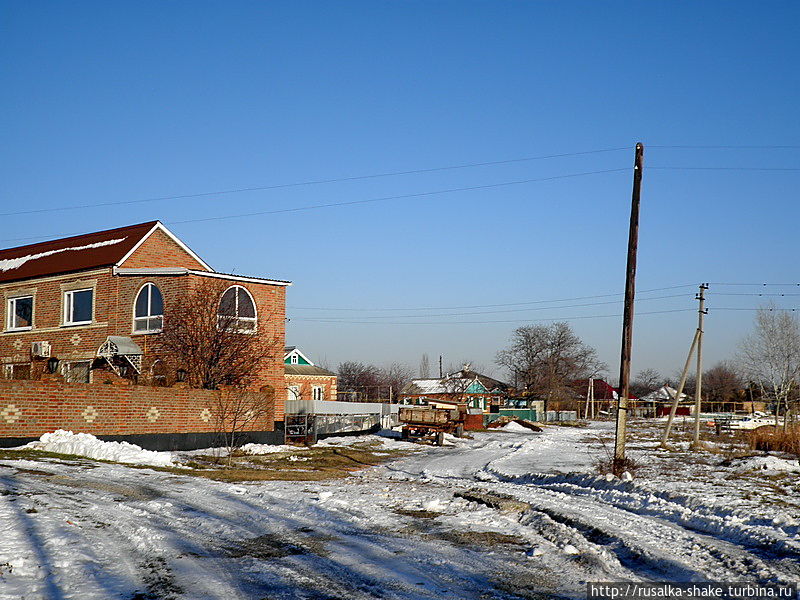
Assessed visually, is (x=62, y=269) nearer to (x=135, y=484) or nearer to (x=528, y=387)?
(x=135, y=484)

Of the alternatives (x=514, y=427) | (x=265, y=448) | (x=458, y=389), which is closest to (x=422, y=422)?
(x=265, y=448)

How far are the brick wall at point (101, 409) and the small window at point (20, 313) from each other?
11.1 metres

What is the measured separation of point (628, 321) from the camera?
20406 mm

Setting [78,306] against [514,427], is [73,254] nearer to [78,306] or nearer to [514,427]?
[78,306]

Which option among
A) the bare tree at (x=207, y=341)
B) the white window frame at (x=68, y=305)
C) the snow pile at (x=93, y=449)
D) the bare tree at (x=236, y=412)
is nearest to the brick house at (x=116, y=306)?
the white window frame at (x=68, y=305)

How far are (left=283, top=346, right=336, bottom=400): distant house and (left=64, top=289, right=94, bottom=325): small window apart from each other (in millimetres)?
28125

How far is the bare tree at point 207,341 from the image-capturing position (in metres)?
29.2

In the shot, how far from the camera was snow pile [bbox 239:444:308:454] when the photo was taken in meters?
26.1

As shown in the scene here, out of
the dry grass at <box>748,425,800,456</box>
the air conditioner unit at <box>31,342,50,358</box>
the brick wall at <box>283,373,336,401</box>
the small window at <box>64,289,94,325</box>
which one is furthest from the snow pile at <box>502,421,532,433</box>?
the air conditioner unit at <box>31,342,50,358</box>

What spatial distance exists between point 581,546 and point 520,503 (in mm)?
3243

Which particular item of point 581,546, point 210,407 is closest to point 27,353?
point 210,407

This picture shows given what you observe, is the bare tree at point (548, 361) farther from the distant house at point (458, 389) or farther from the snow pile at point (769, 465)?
the snow pile at point (769, 465)

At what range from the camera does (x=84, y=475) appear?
49.1 ft

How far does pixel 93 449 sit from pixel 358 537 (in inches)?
485
